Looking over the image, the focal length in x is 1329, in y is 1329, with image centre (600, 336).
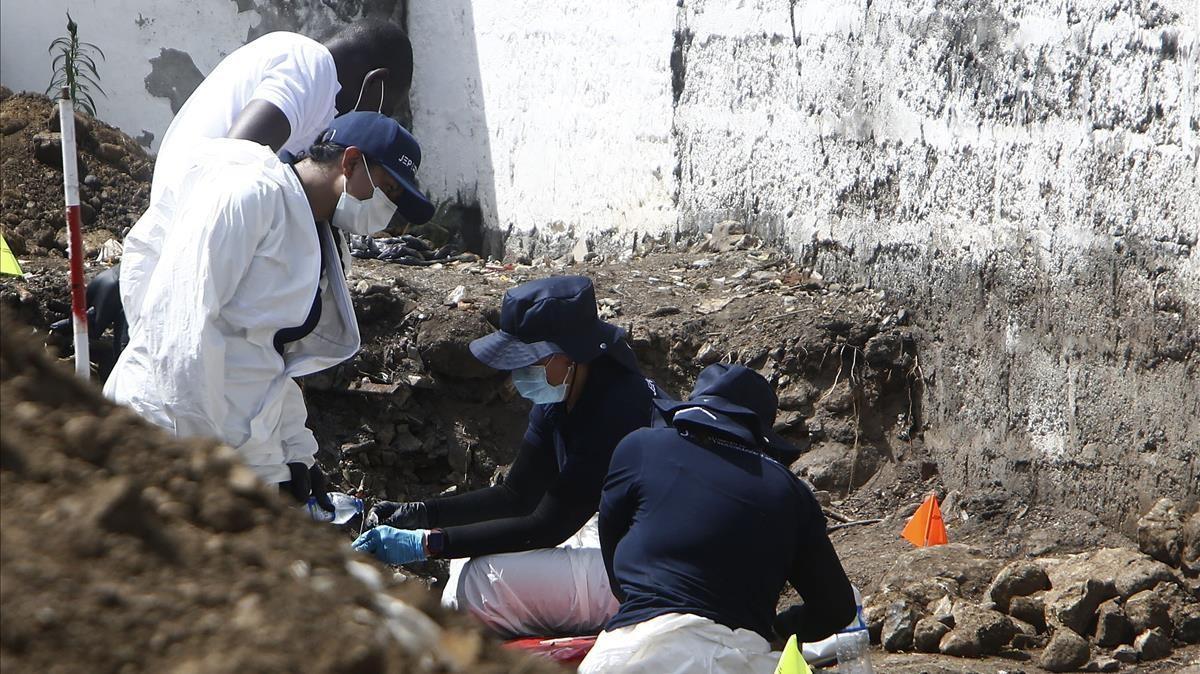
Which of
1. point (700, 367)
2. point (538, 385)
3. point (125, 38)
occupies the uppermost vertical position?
point (125, 38)

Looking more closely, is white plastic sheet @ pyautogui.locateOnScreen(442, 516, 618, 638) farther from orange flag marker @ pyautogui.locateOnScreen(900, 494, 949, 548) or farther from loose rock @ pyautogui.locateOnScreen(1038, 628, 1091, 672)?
orange flag marker @ pyautogui.locateOnScreen(900, 494, 949, 548)

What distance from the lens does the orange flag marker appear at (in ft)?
16.2

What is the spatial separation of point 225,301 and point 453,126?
19.7 ft

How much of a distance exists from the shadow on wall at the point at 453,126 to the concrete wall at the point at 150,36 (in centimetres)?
41

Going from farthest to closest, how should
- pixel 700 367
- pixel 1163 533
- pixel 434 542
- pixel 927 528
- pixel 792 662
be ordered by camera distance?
1. pixel 700 367
2. pixel 927 528
3. pixel 1163 533
4. pixel 434 542
5. pixel 792 662

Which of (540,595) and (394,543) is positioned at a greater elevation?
(394,543)

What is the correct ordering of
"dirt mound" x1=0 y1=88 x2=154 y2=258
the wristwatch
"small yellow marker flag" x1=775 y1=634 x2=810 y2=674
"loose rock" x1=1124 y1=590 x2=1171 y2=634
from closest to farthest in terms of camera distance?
"small yellow marker flag" x1=775 y1=634 x2=810 y2=674, the wristwatch, "loose rock" x1=1124 y1=590 x2=1171 y2=634, "dirt mound" x1=0 y1=88 x2=154 y2=258

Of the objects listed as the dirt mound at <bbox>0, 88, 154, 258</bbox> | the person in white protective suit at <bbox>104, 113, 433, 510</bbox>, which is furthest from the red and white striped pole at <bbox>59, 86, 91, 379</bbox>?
the dirt mound at <bbox>0, 88, 154, 258</bbox>

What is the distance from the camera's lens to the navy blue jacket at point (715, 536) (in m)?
2.98

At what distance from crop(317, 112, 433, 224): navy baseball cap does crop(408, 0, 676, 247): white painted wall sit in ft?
12.2

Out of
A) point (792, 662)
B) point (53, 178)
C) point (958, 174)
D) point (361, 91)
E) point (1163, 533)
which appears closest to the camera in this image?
point (792, 662)

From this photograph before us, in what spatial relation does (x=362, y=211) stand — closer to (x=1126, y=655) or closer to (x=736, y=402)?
(x=736, y=402)

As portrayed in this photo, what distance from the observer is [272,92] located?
3695 mm

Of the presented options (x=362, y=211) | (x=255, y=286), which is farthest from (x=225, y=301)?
(x=362, y=211)
